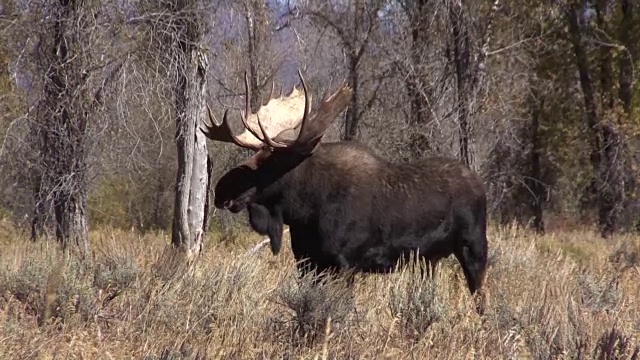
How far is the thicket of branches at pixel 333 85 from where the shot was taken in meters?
9.70

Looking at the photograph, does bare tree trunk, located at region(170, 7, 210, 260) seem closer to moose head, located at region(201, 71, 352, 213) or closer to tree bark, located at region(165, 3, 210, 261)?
tree bark, located at region(165, 3, 210, 261)

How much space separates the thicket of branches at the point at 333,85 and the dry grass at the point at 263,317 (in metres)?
2.17

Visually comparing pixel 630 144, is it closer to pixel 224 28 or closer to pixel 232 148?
pixel 232 148

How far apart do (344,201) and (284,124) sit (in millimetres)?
1172

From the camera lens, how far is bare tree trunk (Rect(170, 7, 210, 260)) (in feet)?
32.4

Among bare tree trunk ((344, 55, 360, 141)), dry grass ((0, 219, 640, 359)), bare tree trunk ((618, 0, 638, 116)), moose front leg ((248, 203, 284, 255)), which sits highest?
bare tree trunk ((618, 0, 638, 116))

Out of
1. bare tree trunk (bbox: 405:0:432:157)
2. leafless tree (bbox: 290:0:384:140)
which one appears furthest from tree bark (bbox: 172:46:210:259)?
leafless tree (bbox: 290:0:384:140)

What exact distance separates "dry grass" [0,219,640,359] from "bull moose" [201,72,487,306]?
0.41 m

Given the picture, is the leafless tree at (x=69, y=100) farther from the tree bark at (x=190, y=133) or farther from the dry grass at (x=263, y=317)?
the dry grass at (x=263, y=317)

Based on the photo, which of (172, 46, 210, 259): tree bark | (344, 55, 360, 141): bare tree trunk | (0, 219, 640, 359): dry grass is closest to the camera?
(0, 219, 640, 359): dry grass

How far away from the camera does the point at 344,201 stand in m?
8.30

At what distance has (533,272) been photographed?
9797 millimetres

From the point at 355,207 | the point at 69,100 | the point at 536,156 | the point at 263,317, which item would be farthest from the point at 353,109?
the point at 536,156

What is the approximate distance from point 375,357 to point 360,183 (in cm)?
325
